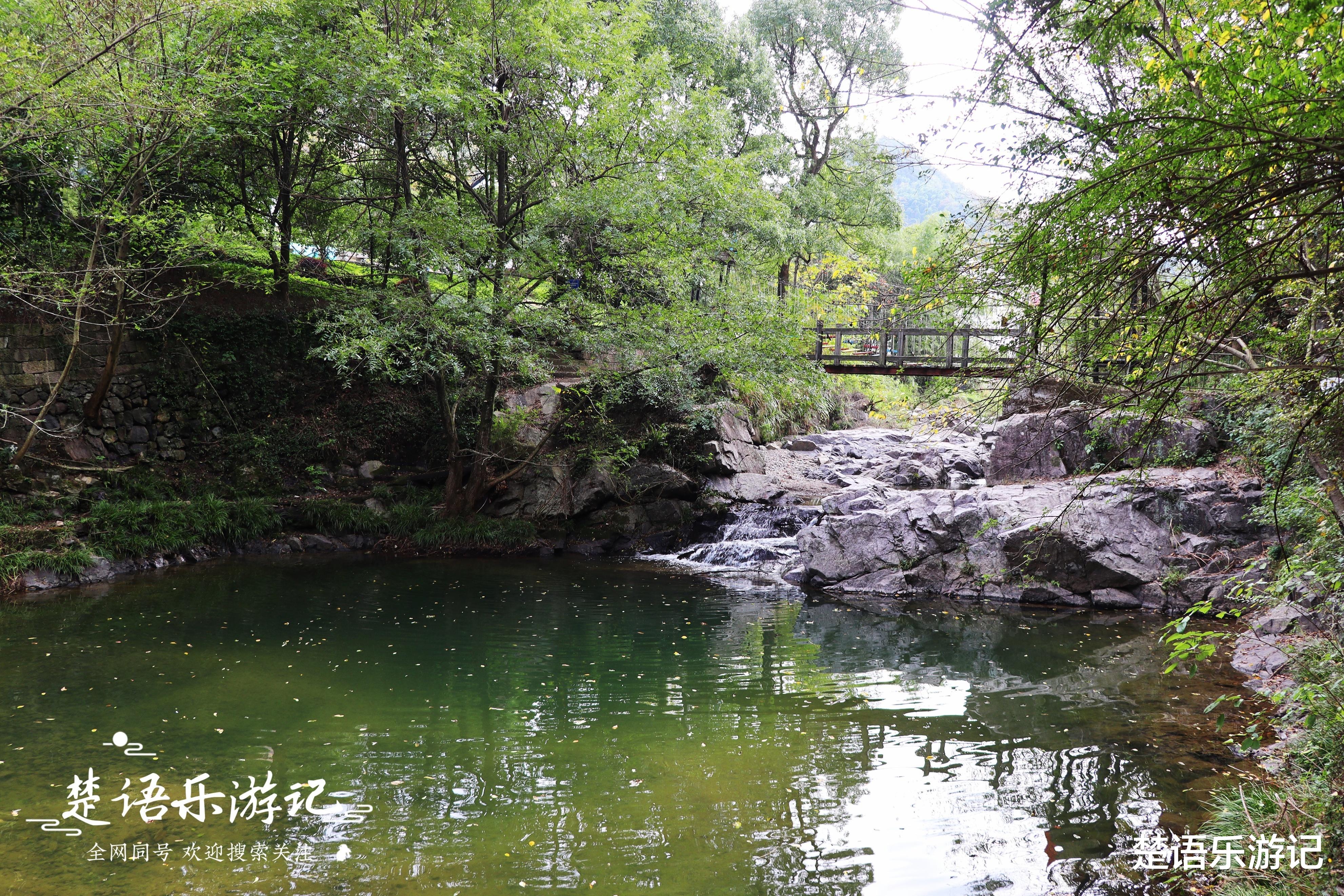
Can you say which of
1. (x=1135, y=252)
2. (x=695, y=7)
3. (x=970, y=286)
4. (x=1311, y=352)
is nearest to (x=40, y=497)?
(x=970, y=286)

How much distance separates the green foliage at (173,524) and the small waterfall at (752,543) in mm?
7155

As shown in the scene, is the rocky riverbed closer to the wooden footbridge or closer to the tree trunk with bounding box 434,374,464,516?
the wooden footbridge

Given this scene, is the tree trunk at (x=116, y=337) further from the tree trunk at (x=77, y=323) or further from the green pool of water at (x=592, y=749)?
the green pool of water at (x=592, y=749)

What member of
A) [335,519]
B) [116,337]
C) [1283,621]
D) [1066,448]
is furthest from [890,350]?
[116,337]

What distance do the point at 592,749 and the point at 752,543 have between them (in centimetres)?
863

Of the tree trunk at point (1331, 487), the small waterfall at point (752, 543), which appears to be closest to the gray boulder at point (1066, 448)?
the tree trunk at point (1331, 487)

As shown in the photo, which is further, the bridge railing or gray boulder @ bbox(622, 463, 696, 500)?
gray boulder @ bbox(622, 463, 696, 500)

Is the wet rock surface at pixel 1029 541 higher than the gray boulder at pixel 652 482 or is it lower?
lower

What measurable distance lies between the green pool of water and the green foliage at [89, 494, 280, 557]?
2.41m

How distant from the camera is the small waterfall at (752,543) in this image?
13.3 metres

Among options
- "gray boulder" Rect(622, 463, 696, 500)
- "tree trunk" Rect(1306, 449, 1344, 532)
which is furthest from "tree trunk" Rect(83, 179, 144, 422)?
"tree trunk" Rect(1306, 449, 1344, 532)

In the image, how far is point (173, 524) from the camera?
491 inches

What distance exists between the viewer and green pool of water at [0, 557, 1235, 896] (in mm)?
3930

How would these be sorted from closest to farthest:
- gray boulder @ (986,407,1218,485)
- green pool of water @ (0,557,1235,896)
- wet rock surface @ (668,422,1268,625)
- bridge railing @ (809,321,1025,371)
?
green pool of water @ (0,557,1235,896) → wet rock surface @ (668,422,1268,625) → gray boulder @ (986,407,1218,485) → bridge railing @ (809,321,1025,371)
